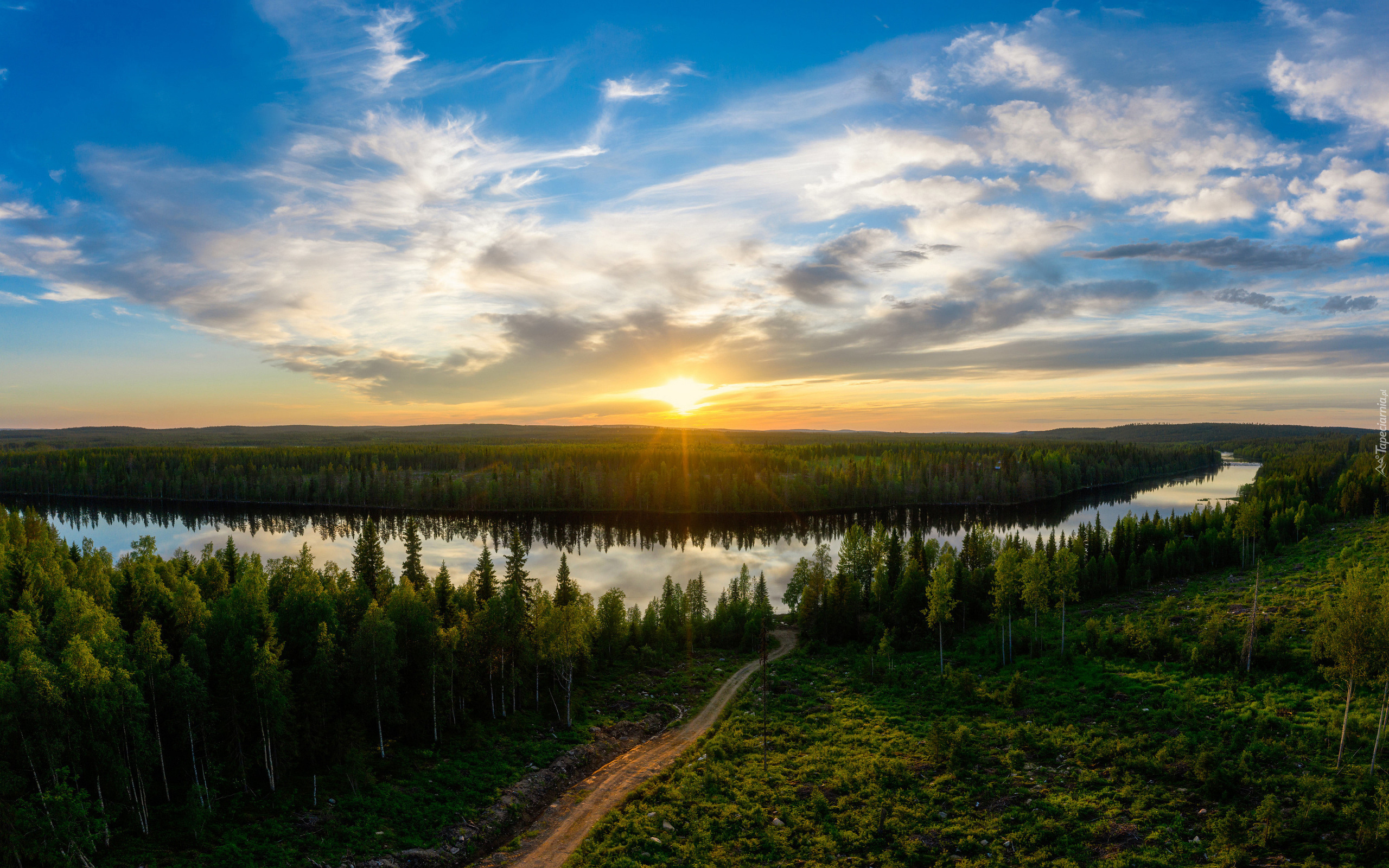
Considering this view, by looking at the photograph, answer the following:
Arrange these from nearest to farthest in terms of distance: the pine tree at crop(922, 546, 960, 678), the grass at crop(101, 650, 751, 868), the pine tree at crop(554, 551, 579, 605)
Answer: the grass at crop(101, 650, 751, 868) → the pine tree at crop(922, 546, 960, 678) → the pine tree at crop(554, 551, 579, 605)

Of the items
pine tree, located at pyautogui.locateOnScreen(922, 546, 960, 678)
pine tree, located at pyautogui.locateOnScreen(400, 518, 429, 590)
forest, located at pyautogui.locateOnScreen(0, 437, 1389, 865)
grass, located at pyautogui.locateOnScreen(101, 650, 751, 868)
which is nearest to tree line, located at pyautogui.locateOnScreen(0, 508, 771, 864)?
forest, located at pyautogui.locateOnScreen(0, 437, 1389, 865)

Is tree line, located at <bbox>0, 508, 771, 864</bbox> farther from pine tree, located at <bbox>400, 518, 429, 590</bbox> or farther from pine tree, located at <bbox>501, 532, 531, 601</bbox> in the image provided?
pine tree, located at <bbox>400, 518, 429, 590</bbox>

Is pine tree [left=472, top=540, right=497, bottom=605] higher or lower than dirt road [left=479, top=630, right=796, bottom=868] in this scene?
higher

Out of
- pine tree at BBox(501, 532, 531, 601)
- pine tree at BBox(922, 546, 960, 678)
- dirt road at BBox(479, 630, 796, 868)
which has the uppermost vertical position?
pine tree at BBox(501, 532, 531, 601)

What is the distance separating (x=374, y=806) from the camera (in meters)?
34.2

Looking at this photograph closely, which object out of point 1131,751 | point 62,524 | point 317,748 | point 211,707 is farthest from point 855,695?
point 62,524

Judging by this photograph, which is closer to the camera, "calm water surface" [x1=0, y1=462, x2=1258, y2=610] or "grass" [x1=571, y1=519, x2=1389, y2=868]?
"grass" [x1=571, y1=519, x2=1389, y2=868]

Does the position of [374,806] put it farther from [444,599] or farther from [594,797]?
[444,599]

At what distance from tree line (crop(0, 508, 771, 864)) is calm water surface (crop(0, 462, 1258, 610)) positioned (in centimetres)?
4490

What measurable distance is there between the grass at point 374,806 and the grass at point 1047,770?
30.0ft

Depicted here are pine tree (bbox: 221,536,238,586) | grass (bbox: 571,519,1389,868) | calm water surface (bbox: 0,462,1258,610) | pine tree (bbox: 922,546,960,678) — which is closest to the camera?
grass (bbox: 571,519,1389,868)

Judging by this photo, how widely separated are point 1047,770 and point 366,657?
40.4 meters

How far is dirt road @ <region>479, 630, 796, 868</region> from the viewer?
30.5 m

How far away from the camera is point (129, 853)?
29.3 metres
